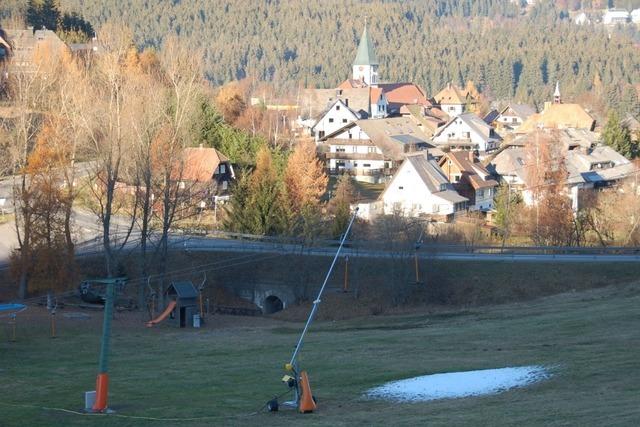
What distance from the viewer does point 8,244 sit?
48.0 m

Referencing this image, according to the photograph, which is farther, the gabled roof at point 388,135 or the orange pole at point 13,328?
the gabled roof at point 388,135

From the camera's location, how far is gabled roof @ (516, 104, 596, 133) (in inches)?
4311

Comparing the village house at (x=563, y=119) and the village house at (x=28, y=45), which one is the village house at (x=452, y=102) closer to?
the village house at (x=563, y=119)

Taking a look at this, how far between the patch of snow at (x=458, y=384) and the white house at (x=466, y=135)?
79.3 m

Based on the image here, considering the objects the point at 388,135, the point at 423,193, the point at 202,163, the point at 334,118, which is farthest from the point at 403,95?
the point at 202,163

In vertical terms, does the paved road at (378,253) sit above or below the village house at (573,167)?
below

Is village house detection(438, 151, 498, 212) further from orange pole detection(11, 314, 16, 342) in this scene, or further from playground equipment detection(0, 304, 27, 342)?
orange pole detection(11, 314, 16, 342)

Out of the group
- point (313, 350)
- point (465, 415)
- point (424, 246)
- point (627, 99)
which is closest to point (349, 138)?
point (424, 246)

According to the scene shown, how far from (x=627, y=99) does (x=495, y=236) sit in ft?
354

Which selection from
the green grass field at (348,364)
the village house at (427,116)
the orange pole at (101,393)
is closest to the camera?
the green grass field at (348,364)

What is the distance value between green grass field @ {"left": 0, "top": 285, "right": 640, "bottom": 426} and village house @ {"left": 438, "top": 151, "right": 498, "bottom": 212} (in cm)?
Answer: 3224

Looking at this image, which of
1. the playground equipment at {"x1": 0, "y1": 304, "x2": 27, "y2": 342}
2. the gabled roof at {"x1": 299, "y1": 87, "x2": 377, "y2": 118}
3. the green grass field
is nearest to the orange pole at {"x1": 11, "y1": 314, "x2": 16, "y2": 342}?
the playground equipment at {"x1": 0, "y1": 304, "x2": 27, "y2": 342}

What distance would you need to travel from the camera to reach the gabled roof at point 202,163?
188 ft

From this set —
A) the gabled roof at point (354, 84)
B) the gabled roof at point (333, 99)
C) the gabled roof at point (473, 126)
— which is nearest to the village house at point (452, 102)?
the gabled roof at point (354, 84)
